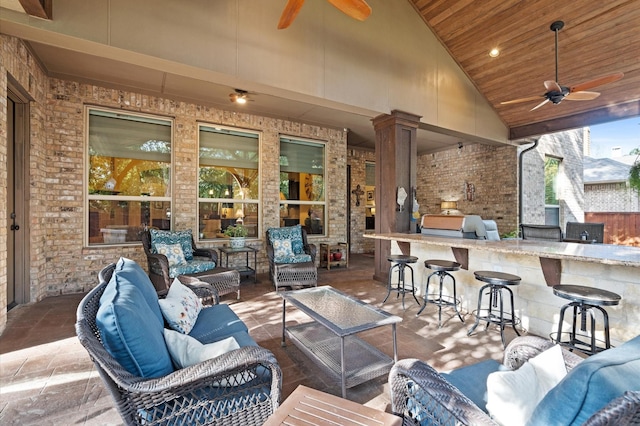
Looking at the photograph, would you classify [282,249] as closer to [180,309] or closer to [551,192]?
[180,309]

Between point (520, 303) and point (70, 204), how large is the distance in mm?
5981

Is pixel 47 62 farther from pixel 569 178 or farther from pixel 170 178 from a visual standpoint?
pixel 569 178

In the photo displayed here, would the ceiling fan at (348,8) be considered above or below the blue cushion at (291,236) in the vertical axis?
above

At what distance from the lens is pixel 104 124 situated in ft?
14.8

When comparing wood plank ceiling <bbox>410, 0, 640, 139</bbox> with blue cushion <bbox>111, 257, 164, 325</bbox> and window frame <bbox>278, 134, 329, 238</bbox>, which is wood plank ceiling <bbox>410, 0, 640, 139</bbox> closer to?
window frame <bbox>278, 134, 329, 238</bbox>

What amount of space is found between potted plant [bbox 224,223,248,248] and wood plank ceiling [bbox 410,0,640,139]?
5013mm

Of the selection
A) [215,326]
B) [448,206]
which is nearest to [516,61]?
[448,206]

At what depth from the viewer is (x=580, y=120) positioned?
561 cm

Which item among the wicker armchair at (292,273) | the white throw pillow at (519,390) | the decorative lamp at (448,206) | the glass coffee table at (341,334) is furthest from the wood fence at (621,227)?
the white throw pillow at (519,390)

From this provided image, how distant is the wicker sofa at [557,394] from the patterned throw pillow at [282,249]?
3532 millimetres

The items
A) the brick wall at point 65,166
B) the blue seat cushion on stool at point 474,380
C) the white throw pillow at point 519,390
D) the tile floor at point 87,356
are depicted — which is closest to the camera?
the white throw pillow at point 519,390

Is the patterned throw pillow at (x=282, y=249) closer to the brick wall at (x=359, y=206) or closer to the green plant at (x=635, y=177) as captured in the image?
the brick wall at (x=359, y=206)

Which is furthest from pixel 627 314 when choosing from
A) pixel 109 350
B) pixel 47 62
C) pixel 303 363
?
pixel 47 62

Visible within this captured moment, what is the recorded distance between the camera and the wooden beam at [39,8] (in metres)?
2.32
